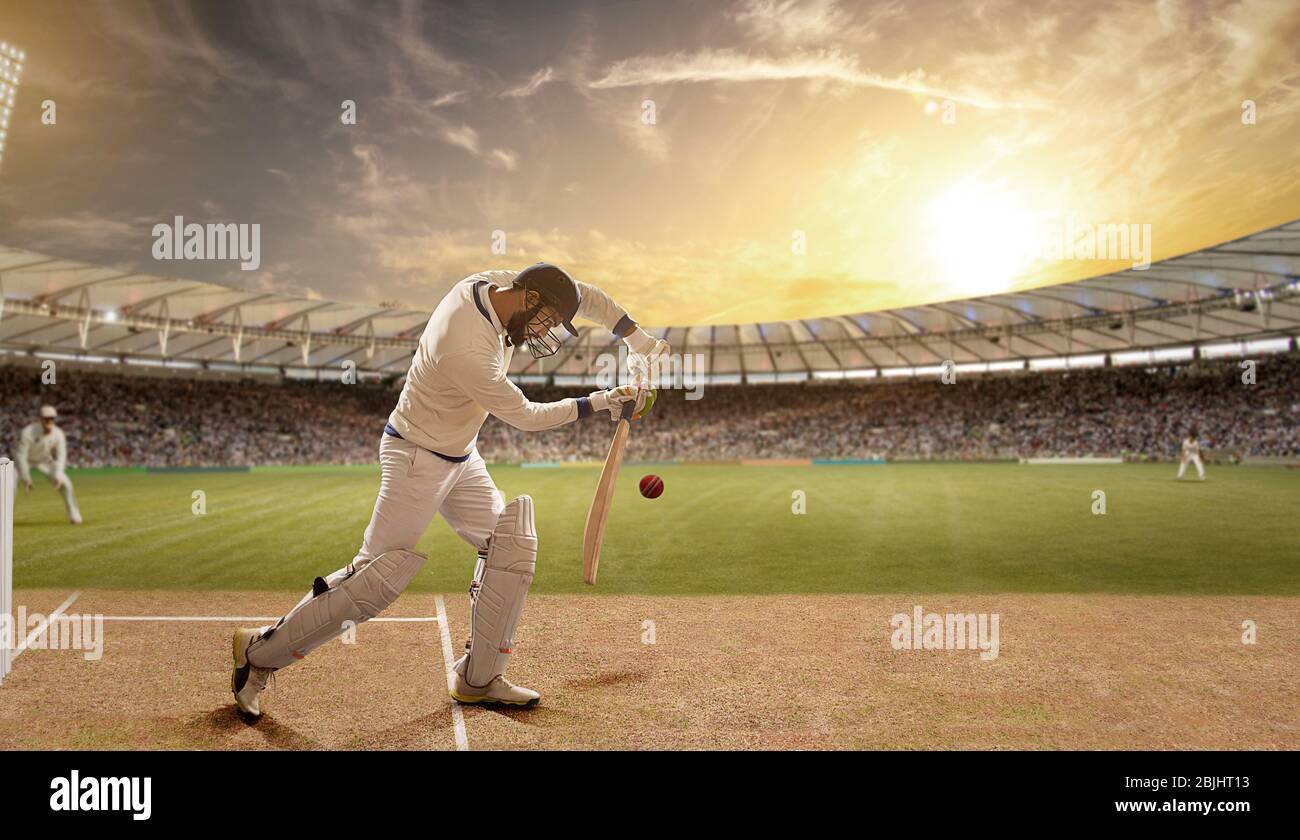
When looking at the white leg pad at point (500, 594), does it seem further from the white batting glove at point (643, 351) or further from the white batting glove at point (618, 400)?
the white batting glove at point (643, 351)

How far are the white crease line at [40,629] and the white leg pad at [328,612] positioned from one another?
2.40 metres

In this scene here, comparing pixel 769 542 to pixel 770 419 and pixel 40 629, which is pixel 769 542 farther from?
pixel 770 419

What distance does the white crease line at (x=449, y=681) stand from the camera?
387 cm

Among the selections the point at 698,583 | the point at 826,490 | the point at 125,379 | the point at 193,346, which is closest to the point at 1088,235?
the point at 826,490

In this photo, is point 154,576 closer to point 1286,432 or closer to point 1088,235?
point 1088,235

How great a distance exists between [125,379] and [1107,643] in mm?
56555

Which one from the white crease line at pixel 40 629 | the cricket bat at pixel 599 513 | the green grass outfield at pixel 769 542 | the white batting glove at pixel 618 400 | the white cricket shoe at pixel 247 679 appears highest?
the white batting glove at pixel 618 400

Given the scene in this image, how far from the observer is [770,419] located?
5594cm

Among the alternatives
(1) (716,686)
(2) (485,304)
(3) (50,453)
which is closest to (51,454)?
(3) (50,453)

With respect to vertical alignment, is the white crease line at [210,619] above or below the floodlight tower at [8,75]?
below

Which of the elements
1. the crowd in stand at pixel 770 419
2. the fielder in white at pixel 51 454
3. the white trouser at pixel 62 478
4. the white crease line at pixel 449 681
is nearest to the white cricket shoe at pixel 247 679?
the white crease line at pixel 449 681

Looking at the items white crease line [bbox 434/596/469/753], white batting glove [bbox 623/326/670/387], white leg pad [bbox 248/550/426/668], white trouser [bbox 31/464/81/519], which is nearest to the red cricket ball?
white batting glove [bbox 623/326/670/387]
